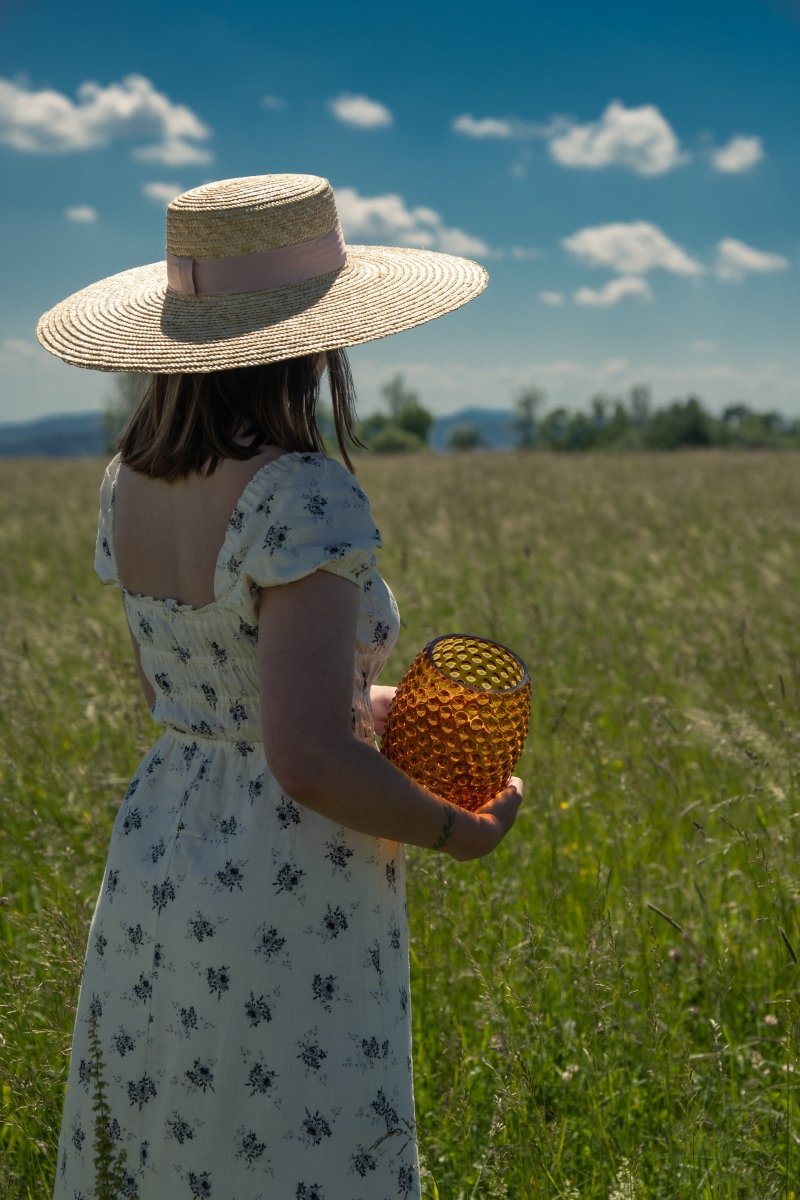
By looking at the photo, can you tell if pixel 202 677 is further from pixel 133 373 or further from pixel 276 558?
pixel 133 373

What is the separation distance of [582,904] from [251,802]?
1689mm

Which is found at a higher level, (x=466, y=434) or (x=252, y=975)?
(x=466, y=434)

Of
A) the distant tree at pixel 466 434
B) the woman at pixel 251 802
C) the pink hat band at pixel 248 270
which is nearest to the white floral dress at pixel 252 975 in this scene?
the woman at pixel 251 802

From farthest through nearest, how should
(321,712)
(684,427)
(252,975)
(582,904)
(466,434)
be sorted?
(466,434) → (684,427) → (582,904) → (252,975) → (321,712)

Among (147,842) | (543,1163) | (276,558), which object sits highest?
(276,558)

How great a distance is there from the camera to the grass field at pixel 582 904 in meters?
1.90

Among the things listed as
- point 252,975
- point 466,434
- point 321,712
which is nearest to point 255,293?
point 321,712

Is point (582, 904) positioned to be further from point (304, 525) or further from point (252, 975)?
point (304, 525)

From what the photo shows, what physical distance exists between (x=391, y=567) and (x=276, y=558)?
16.6ft

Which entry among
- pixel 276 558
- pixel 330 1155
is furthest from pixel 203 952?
pixel 276 558

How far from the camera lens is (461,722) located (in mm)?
1486

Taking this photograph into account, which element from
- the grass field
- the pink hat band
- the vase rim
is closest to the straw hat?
the pink hat band

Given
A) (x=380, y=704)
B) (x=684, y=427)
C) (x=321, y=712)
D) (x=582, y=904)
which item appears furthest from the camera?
(x=684, y=427)

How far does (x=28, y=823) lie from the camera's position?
331cm
